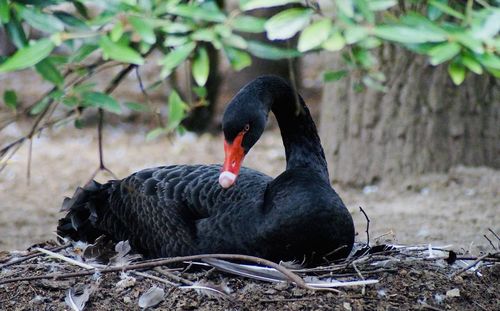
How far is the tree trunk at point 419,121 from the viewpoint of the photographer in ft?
23.2

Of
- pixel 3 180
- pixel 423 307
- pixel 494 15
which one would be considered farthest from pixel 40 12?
pixel 3 180

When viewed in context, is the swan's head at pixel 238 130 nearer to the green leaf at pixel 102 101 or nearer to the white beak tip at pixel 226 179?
the white beak tip at pixel 226 179

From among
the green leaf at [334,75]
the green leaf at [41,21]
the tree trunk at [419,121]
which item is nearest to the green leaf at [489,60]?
the green leaf at [41,21]

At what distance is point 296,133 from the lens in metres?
4.48

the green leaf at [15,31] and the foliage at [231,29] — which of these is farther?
the green leaf at [15,31]

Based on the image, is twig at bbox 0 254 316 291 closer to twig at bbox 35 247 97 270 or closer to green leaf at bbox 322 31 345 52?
twig at bbox 35 247 97 270

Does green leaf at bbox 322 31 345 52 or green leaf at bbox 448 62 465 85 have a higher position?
green leaf at bbox 322 31 345 52

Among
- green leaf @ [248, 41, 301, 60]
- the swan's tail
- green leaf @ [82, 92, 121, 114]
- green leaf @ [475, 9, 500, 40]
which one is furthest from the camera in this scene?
the swan's tail

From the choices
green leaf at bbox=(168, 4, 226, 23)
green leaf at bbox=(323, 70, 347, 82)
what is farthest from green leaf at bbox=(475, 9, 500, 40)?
green leaf at bbox=(323, 70, 347, 82)

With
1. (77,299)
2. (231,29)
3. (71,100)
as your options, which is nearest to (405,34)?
(231,29)

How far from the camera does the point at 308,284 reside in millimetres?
3676

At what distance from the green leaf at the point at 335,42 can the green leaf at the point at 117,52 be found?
0.49 meters

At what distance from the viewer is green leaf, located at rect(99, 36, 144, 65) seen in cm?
238

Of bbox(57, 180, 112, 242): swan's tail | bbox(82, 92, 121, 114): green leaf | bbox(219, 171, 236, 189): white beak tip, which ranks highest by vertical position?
bbox(82, 92, 121, 114): green leaf
